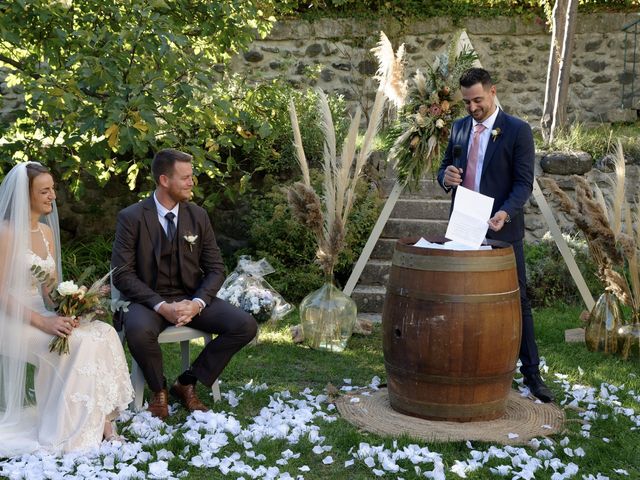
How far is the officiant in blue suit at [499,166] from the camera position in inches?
188

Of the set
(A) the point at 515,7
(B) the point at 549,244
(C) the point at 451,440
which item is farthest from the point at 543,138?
(C) the point at 451,440

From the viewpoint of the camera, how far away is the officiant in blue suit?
477 cm

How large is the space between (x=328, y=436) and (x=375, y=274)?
126 inches

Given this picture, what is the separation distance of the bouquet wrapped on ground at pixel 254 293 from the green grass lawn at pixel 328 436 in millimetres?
713

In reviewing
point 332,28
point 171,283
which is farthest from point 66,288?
point 332,28

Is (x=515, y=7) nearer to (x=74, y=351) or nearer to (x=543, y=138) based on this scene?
(x=543, y=138)

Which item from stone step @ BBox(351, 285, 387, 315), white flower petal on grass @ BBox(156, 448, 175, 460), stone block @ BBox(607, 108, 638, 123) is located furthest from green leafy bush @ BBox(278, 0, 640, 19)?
white flower petal on grass @ BBox(156, 448, 175, 460)

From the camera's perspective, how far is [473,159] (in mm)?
4969

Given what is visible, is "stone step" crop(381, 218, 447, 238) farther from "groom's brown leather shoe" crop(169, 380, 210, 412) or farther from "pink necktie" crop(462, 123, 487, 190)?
"groom's brown leather shoe" crop(169, 380, 210, 412)

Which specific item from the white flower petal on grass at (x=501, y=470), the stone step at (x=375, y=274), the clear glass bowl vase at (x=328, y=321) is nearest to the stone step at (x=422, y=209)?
the stone step at (x=375, y=274)

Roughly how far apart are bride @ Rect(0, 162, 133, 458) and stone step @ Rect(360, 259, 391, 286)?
136 inches

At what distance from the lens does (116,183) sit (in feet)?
28.0

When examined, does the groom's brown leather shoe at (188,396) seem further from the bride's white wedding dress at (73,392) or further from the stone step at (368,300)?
the stone step at (368,300)

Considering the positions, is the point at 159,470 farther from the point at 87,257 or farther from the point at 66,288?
the point at 87,257
